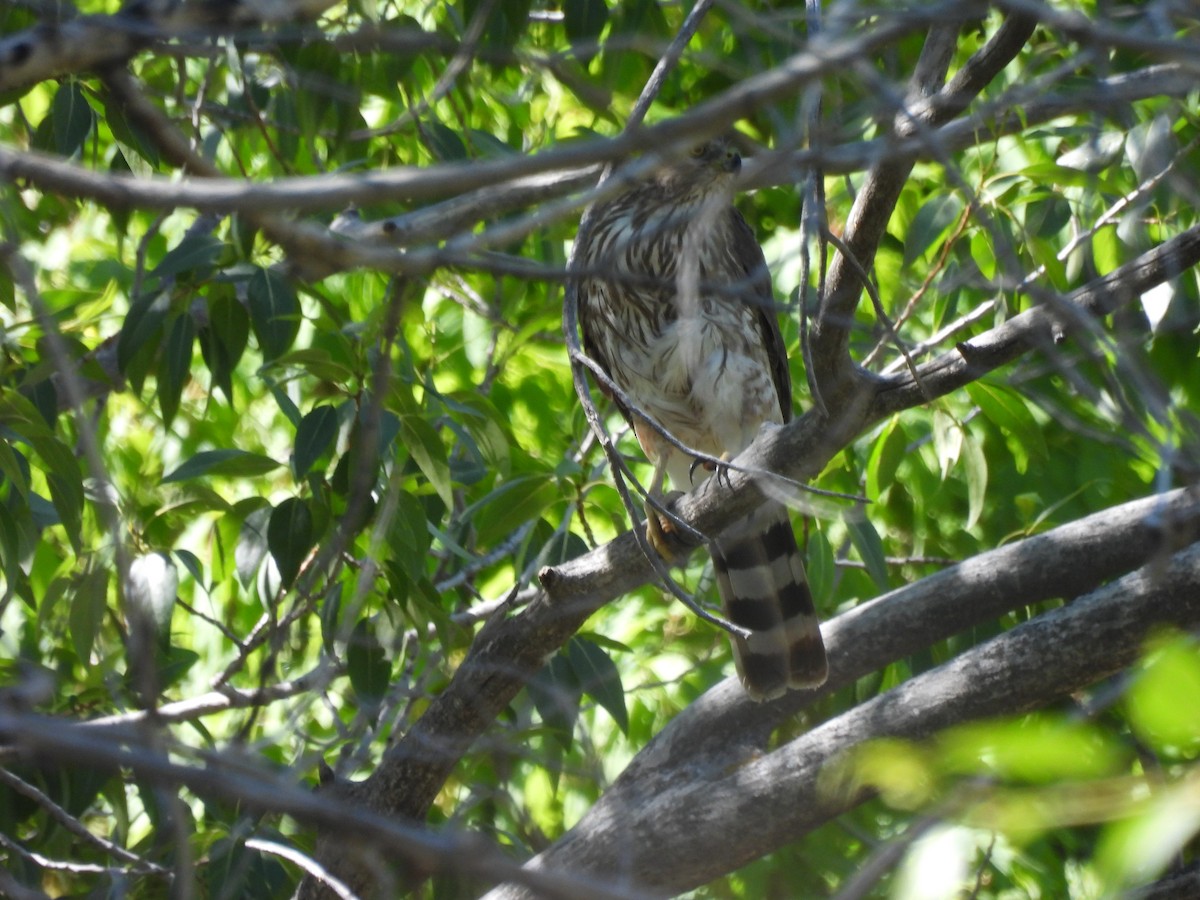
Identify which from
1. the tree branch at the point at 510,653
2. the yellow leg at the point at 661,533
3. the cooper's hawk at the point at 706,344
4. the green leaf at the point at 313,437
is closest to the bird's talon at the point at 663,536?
the yellow leg at the point at 661,533

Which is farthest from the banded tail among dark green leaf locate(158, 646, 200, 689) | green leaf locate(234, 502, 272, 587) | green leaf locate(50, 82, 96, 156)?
green leaf locate(50, 82, 96, 156)

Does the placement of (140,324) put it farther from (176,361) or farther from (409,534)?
(409,534)

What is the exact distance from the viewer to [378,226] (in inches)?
68.8

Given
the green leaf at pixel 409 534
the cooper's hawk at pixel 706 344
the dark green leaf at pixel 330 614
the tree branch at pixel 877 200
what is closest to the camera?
the tree branch at pixel 877 200

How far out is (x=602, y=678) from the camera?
3201 millimetres

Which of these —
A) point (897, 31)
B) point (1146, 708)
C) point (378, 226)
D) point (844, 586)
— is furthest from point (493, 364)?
point (1146, 708)

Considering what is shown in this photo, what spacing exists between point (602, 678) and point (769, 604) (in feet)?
2.87

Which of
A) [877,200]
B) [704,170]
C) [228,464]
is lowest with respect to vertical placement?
[877,200]

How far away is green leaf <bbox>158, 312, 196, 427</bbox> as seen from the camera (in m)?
3.18

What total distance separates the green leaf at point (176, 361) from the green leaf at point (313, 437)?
17.1 inches

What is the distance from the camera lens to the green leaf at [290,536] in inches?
116

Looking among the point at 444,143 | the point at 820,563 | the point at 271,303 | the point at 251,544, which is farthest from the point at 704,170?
the point at 251,544

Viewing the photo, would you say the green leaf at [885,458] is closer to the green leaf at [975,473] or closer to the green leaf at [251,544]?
the green leaf at [975,473]

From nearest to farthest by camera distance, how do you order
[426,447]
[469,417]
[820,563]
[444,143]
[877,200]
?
[877,200], [426,447], [469,417], [820,563], [444,143]
